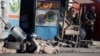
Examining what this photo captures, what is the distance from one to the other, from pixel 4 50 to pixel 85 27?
8.37 metres

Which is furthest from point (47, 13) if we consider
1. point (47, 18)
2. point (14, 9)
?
point (14, 9)

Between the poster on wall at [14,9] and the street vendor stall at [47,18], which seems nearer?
the poster on wall at [14,9]

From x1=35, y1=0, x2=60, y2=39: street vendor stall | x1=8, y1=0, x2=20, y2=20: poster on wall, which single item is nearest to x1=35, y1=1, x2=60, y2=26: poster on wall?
x1=35, y1=0, x2=60, y2=39: street vendor stall

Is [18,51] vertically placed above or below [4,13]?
below

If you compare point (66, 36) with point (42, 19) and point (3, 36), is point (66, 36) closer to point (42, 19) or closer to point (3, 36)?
point (42, 19)

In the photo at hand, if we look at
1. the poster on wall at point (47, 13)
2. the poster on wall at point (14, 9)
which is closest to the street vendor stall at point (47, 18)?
the poster on wall at point (47, 13)

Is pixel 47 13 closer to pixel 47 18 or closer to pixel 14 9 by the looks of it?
pixel 47 18

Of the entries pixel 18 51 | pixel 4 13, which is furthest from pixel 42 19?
pixel 18 51

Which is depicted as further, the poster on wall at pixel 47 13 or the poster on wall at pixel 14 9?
the poster on wall at pixel 47 13

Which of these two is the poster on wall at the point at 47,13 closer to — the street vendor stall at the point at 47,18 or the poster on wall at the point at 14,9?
the street vendor stall at the point at 47,18

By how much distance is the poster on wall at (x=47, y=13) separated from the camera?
917 inches

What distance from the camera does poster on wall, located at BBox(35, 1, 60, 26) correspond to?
2330cm

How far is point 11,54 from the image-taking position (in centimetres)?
1697

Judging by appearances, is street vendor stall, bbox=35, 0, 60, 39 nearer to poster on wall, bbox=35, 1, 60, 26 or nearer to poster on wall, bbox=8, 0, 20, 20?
poster on wall, bbox=35, 1, 60, 26
